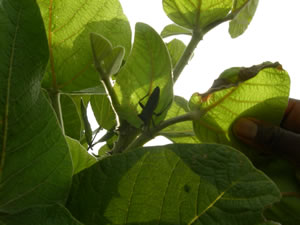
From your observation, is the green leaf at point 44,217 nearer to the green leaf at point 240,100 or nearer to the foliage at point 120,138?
the foliage at point 120,138

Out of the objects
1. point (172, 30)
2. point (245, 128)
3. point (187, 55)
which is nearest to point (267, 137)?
point (245, 128)

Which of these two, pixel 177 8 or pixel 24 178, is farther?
pixel 177 8

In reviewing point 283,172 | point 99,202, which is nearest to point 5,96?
point 99,202

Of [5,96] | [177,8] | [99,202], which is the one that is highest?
[177,8]

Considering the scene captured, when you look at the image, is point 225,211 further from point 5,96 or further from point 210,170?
point 5,96

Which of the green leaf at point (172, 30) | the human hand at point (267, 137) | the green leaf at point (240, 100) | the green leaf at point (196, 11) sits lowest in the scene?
the human hand at point (267, 137)

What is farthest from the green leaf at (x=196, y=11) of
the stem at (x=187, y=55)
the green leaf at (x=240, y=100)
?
the green leaf at (x=240, y=100)
